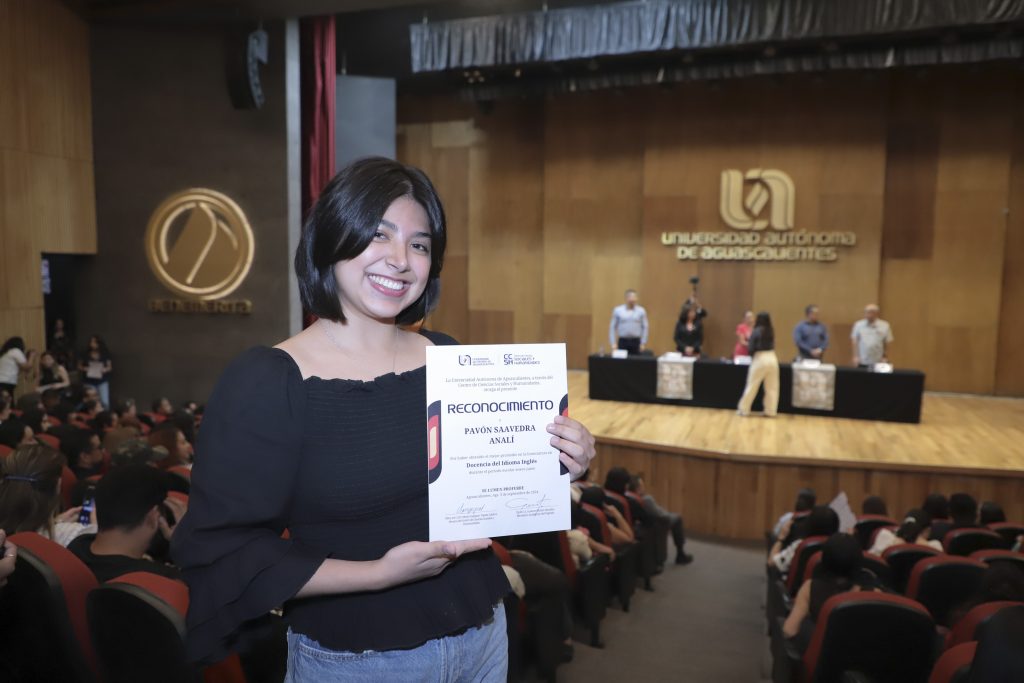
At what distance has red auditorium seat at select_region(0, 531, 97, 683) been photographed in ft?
6.75

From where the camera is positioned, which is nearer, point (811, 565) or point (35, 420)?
point (811, 565)

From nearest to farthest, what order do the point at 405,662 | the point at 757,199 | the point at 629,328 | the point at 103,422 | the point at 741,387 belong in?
the point at 405,662 → the point at 103,422 → the point at 741,387 → the point at 629,328 → the point at 757,199

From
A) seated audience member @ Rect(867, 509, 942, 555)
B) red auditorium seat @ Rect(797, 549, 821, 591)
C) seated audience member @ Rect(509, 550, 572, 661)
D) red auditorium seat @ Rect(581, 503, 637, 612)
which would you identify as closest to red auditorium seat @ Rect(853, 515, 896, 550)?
seated audience member @ Rect(867, 509, 942, 555)

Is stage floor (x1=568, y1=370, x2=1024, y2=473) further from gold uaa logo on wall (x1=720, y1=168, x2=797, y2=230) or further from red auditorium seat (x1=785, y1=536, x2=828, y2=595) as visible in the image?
gold uaa logo on wall (x1=720, y1=168, x2=797, y2=230)

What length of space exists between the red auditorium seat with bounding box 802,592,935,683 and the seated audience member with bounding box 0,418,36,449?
429 centimetres

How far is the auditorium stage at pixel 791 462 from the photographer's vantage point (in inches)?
268

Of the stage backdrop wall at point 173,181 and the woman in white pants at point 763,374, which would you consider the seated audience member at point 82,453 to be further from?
the woman in white pants at point 763,374

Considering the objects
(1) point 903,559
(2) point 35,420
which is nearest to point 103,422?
(2) point 35,420

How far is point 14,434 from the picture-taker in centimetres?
439

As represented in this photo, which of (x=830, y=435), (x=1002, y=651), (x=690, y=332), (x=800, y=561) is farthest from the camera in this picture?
(x=690, y=332)

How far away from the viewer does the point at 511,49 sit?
10.7 metres

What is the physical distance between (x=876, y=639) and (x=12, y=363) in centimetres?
883

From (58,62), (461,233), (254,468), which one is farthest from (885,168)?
(254,468)
